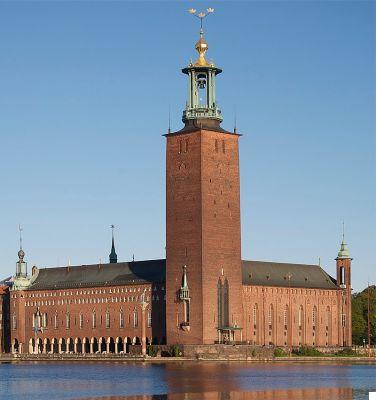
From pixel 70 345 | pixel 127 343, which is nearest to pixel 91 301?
pixel 70 345

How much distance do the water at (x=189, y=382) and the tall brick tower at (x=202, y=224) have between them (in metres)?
11.0

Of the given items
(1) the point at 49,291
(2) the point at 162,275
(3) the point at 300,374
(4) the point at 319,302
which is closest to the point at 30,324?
(1) the point at 49,291

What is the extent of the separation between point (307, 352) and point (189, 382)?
189 feet

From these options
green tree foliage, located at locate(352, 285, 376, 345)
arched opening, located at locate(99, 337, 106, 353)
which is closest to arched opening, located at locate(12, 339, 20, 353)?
arched opening, located at locate(99, 337, 106, 353)

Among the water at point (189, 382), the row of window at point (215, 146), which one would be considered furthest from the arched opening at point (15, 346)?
the row of window at point (215, 146)

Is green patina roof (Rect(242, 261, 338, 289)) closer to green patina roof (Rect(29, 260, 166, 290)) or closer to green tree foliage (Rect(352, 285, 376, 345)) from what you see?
green tree foliage (Rect(352, 285, 376, 345))

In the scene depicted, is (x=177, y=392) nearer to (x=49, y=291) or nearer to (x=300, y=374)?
(x=300, y=374)

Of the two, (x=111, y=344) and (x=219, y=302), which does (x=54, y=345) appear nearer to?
(x=111, y=344)

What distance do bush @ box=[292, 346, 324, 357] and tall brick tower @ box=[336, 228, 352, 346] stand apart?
1384 centimetres

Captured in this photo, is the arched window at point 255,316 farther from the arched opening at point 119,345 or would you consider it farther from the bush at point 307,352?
the arched opening at point 119,345

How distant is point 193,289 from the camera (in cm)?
13762

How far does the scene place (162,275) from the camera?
150m

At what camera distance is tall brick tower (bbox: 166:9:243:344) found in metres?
137

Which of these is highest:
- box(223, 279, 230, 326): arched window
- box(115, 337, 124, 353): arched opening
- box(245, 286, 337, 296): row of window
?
box(245, 286, 337, 296): row of window
